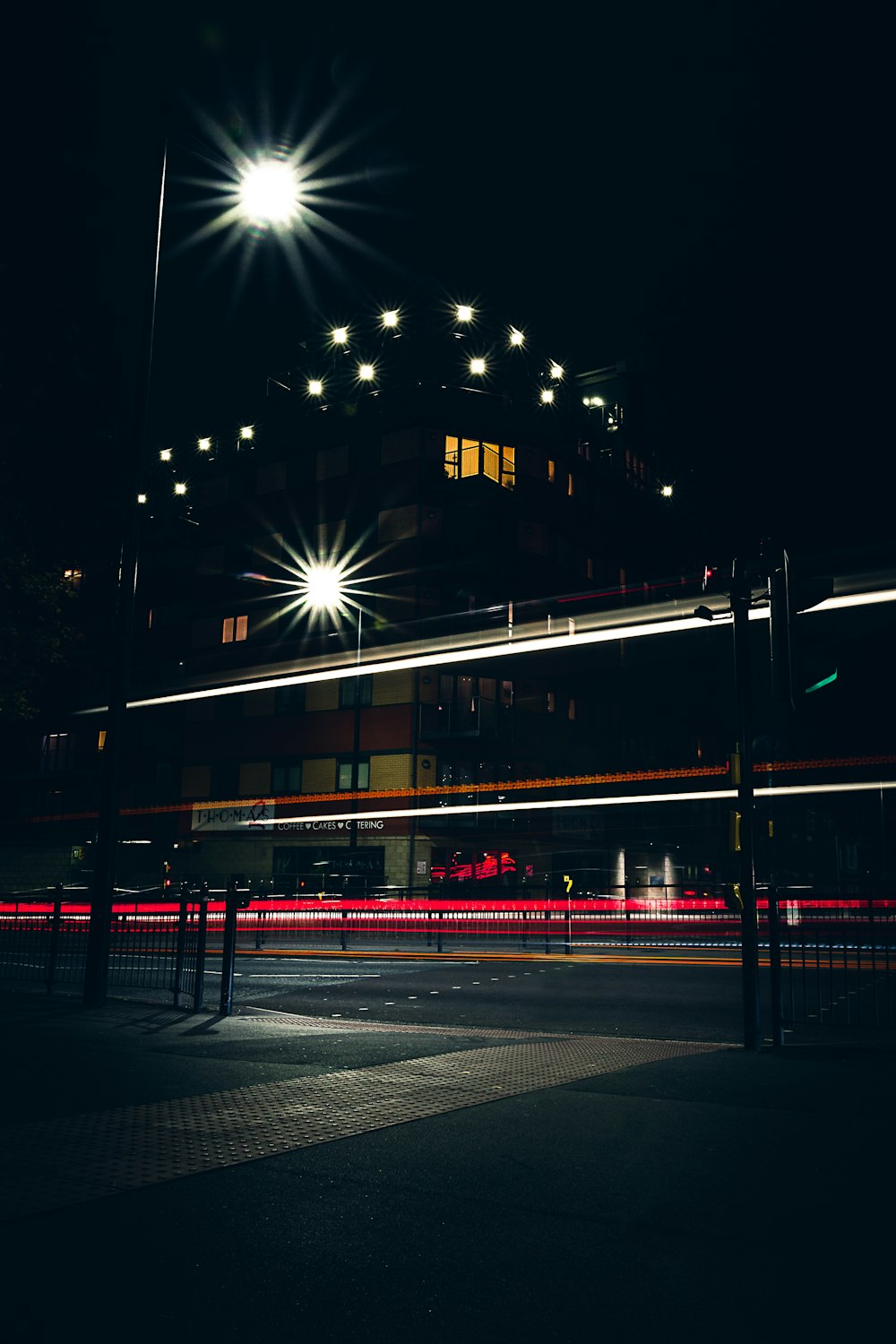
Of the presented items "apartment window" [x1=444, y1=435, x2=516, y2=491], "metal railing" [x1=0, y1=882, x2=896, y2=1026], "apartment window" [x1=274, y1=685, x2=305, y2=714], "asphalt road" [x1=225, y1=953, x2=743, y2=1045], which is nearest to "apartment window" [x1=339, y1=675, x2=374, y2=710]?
"apartment window" [x1=274, y1=685, x2=305, y2=714]

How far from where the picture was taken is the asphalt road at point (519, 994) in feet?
37.0

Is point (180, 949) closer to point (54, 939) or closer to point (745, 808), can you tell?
point (54, 939)

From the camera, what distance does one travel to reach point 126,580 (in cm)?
1121

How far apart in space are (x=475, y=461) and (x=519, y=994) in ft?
114

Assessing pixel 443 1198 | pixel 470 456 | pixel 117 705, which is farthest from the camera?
pixel 470 456

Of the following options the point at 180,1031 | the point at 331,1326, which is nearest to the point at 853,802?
the point at 180,1031

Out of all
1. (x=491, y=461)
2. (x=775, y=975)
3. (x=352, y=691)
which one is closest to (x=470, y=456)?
(x=491, y=461)

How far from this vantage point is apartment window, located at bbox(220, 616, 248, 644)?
4962 centimetres

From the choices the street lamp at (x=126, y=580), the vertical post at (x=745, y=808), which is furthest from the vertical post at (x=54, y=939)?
the vertical post at (x=745, y=808)

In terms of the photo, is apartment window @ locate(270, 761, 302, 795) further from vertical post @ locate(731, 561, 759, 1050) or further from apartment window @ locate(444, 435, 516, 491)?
vertical post @ locate(731, 561, 759, 1050)

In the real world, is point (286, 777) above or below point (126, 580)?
above

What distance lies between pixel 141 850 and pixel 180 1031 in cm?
4336

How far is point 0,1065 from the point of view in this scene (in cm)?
722

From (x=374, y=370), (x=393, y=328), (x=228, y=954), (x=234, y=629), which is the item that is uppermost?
(x=393, y=328)
